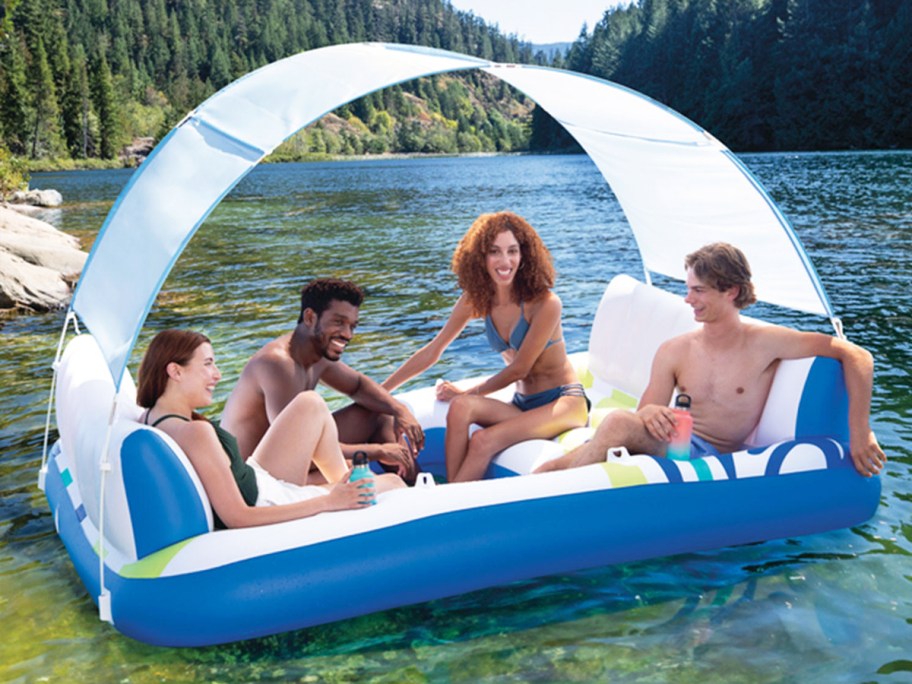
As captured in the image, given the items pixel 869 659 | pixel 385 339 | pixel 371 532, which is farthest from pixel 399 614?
pixel 385 339

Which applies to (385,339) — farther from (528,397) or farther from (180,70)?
(180,70)

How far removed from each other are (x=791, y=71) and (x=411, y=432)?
56.0 metres

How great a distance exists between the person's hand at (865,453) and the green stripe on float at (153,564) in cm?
280

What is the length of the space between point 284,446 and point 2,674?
1305mm

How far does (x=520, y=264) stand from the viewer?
15.4 feet

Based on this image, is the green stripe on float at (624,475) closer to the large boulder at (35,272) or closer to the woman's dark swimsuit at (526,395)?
the woman's dark swimsuit at (526,395)

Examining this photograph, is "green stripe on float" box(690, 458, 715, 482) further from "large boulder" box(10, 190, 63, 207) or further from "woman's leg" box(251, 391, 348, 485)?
"large boulder" box(10, 190, 63, 207)

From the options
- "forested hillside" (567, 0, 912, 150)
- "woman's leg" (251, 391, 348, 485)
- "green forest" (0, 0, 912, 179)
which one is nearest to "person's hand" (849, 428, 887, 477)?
"woman's leg" (251, 391, 348, 485)

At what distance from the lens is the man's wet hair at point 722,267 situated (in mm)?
4203

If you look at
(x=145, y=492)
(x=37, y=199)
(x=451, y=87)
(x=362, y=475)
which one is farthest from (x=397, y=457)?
(x=451, y=87)

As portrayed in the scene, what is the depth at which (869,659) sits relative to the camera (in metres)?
3.44

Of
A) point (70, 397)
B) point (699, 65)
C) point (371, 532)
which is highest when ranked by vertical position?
point (699, 65)

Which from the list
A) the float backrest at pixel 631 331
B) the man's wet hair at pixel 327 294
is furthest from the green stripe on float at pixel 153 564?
the float backrest at pixel 631 331

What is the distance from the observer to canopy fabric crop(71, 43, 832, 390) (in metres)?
3.74
